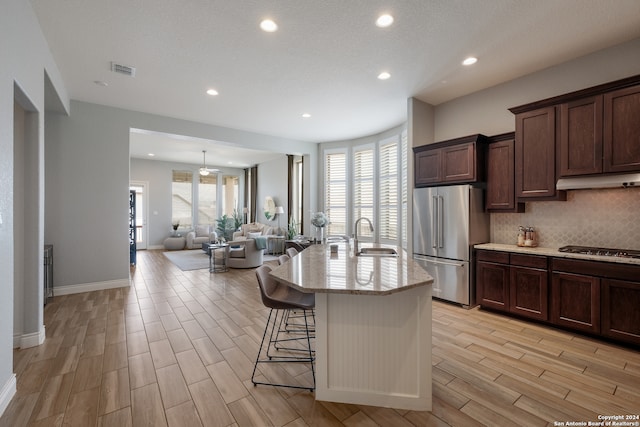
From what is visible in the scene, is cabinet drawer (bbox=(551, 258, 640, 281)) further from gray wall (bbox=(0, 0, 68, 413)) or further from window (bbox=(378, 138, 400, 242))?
gray wall (bbox=(0, 0, 68, 413))

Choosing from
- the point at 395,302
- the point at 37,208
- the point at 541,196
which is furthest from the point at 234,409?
the point at 541,196

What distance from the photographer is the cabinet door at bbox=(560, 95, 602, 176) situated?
9.41 feet

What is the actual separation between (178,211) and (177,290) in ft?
21.2

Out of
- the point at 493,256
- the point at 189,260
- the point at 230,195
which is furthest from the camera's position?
the point at 230,195

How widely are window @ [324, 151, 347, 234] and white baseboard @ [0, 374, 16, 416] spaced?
19.2 feet

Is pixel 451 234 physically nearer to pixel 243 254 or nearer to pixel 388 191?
A: pixel 388 191

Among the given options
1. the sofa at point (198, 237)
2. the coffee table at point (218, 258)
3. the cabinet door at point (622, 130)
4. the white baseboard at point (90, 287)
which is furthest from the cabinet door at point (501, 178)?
the sofa at point (198, 237)

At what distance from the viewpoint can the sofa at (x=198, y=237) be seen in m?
9.58

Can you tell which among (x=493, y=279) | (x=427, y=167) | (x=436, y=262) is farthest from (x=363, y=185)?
(x=493, y=279)

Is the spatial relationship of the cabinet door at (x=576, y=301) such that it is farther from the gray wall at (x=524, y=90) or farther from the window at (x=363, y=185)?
the window at (x=363, y=185)

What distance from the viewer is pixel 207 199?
11000 millimetres

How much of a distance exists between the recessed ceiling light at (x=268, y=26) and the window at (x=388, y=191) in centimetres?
383

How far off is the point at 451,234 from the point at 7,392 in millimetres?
4449

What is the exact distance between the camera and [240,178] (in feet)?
38.9
